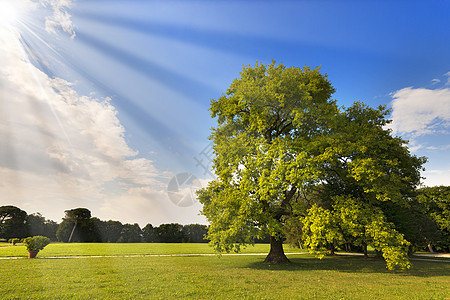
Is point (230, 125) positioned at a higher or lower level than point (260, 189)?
higher

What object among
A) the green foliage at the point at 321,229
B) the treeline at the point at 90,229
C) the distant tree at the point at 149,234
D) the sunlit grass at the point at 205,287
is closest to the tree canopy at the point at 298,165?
the green foliage at the point at 321,229

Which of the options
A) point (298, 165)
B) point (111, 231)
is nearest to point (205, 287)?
point (298, 165)

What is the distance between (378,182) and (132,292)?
17690 mm

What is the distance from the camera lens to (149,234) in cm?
8438

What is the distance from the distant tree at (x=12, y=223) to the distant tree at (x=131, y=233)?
28.0 m

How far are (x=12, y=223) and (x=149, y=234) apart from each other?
39.3 m

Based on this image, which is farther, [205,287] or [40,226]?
[40,226]

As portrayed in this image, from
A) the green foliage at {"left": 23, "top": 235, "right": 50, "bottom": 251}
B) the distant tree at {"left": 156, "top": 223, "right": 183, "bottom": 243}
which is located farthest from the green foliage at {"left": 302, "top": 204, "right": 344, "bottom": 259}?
the distant tree at {"left": 156, "top": 223, "right": 183, "bottom": 243}

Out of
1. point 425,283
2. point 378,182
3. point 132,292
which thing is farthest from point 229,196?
point 425,283

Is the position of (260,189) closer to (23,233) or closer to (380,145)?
(380,145)

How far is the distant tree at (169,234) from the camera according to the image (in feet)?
266

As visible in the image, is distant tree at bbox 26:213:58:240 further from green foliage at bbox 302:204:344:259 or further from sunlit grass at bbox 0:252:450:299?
green foliage at bbox 302:204:344:259

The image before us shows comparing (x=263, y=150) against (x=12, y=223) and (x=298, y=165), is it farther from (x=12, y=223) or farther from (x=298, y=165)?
(x=12, y=223)

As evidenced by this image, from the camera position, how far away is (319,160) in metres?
16.5
